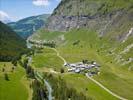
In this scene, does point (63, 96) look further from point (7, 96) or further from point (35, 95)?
point (7, 96)

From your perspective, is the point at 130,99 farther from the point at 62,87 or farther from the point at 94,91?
the point at 62,87

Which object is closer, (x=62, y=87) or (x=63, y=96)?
(x=63, y=96)

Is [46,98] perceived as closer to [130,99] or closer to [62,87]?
[62,87]

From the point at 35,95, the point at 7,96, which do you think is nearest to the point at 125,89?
the point at 35,95

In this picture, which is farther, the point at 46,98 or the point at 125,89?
the point at 125,89

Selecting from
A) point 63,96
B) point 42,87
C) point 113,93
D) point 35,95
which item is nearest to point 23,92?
point 42,87

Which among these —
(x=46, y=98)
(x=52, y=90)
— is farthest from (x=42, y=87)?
(x=46, y=98)

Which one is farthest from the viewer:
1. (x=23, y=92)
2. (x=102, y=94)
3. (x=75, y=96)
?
(x=23, y=92)

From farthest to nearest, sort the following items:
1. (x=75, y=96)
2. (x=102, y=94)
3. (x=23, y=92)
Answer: (x=23, y=92), (x=102, y=94), (x=75, y=96)
